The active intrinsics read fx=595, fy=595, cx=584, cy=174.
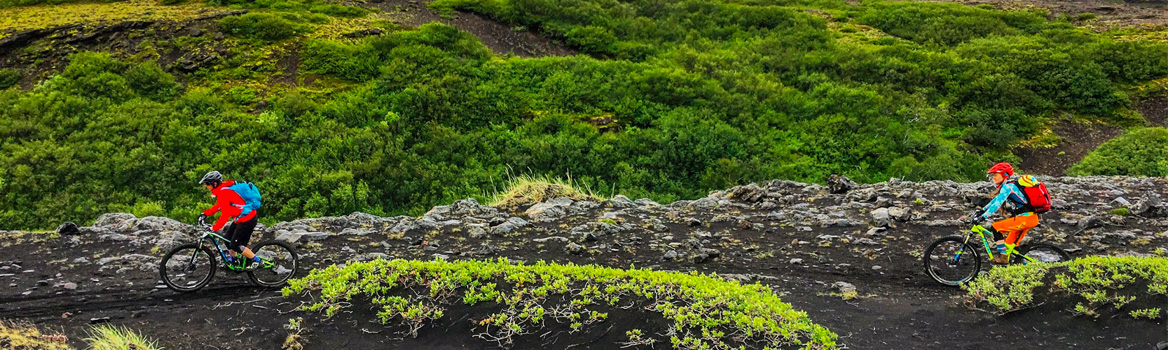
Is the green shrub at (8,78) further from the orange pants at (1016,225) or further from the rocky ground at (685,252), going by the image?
the orange pants at (1016,225)

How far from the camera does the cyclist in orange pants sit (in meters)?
7.86

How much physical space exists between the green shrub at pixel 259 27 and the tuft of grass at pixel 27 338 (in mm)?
19910

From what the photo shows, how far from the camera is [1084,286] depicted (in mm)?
6426

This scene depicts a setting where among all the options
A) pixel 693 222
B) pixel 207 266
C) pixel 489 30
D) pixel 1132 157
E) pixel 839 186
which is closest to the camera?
pixel 207 266

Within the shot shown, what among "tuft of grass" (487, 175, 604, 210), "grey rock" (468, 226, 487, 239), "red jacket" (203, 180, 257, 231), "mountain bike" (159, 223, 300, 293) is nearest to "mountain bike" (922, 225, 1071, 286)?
"tuft of grass" (487, 175, 604, 210)

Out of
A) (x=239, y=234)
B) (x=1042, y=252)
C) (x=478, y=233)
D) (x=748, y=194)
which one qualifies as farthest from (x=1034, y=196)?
(x=239, y=234)

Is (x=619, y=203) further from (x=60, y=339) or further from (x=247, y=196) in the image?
(x=60, y=339)

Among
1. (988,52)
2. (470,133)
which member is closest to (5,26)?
(470,133)

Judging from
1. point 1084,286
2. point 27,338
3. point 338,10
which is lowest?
point 338,10

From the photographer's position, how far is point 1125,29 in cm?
3341

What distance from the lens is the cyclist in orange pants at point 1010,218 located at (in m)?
7.86

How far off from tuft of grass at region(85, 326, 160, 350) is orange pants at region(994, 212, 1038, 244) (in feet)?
33.8

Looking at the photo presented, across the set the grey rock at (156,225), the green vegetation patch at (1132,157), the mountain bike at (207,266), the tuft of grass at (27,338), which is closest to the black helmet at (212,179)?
the mountain bike at (207,266)

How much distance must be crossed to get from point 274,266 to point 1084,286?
395 inches
